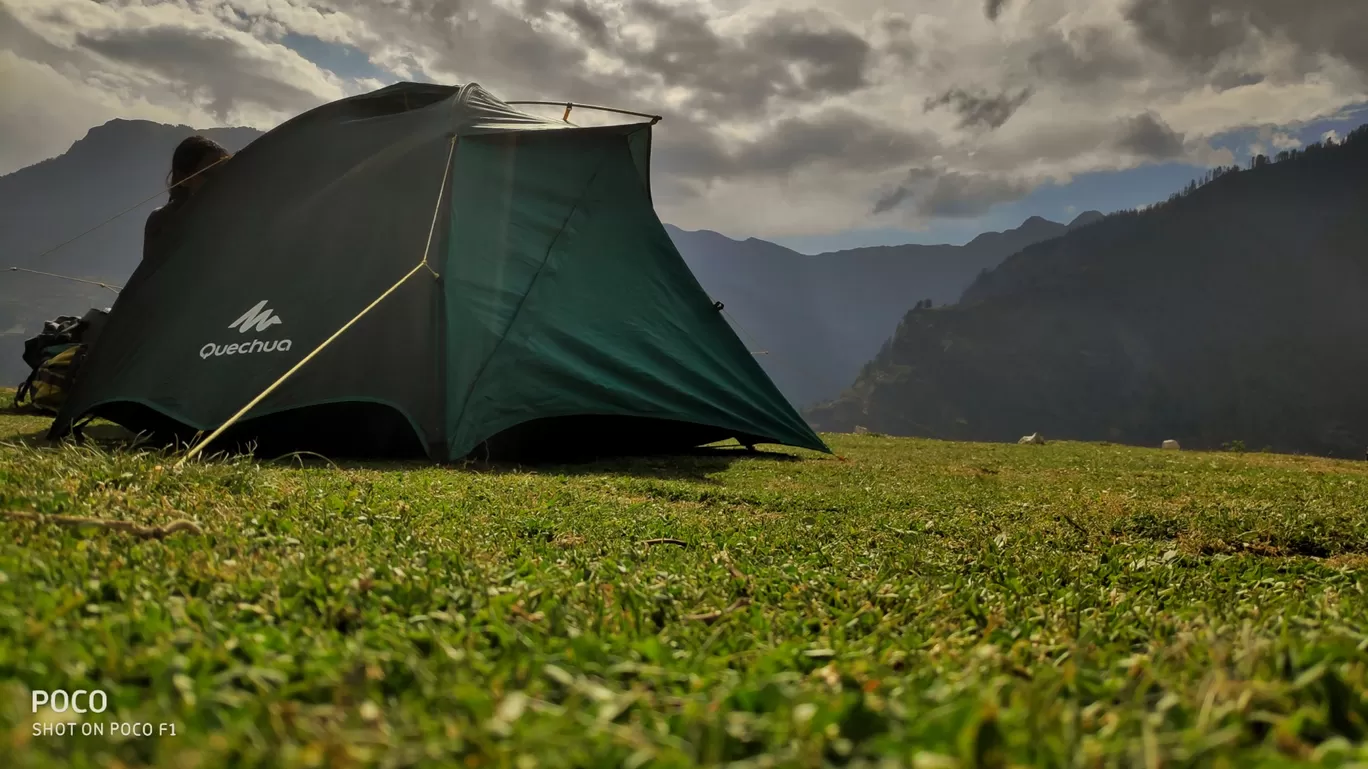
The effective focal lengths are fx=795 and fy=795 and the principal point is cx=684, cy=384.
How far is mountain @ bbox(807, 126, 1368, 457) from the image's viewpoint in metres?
157

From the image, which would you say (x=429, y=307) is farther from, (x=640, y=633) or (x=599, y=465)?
(x=640, y=633)

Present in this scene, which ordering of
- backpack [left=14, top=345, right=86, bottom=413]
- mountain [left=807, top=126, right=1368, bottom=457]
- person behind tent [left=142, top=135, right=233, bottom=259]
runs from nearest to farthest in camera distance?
1. person behind tent [left=142, top=135, right=233, bottom=259]
2. backpack [left=14, top=345, right=86, bottom=413]
3. mountain [left=807, top=126, right=1368, bottom=457]

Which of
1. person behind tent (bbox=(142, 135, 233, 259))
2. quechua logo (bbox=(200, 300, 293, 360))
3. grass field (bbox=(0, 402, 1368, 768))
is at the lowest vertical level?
grass field (bbox=(0, 402, 1368, 768))

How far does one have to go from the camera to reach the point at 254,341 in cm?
803

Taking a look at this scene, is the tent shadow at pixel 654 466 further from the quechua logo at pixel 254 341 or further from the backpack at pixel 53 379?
the backpack at pixel 53 379

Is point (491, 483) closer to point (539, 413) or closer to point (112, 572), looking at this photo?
point (539, 413)

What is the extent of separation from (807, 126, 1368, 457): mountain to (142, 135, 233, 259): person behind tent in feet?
562

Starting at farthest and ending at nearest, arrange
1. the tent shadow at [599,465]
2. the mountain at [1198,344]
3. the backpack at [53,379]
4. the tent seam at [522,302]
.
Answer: the mountain at [1198,344]
the backpack at [53,379]
the tent seam at [522,302]
the tent shadow at [599,465]

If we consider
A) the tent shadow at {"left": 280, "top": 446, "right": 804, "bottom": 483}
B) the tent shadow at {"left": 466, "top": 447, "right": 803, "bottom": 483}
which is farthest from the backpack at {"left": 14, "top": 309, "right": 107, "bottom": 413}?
the tent shadow at {"left": 466, "top": 447, "right": 803, "bottom": 483}

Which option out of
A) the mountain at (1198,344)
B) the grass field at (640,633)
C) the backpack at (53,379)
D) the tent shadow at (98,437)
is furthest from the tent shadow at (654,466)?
the mountain at (1198,344)

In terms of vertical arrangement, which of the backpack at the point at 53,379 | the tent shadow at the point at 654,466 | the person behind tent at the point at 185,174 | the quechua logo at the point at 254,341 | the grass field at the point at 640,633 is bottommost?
the tent shadow at the point at 654,466

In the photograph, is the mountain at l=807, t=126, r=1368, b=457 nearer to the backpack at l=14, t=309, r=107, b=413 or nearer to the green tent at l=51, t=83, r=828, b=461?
A: the green tent at l=51, t=83, r=828, b=461

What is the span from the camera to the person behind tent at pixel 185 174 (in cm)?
1028

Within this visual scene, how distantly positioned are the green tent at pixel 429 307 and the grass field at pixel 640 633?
3.04 metres
